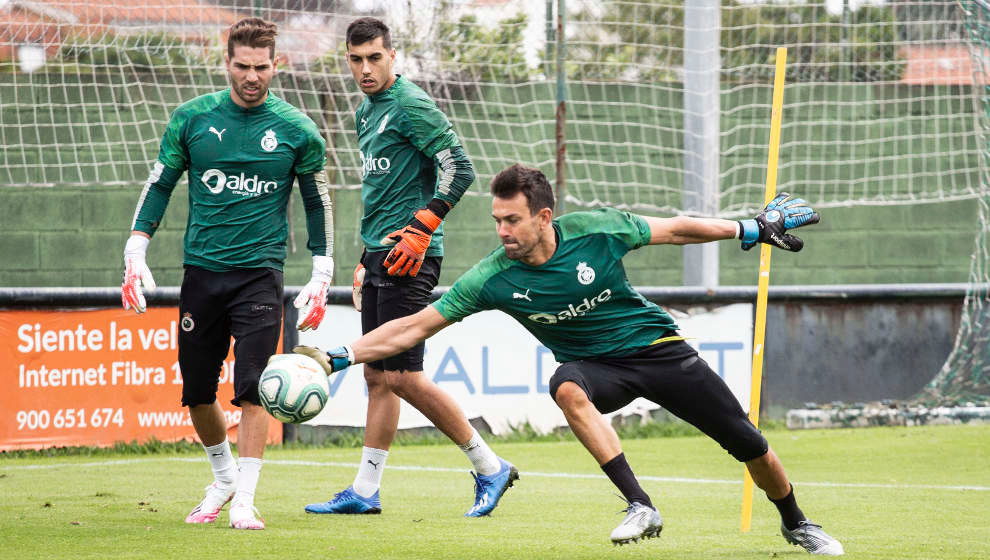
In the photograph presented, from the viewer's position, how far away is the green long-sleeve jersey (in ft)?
20.8

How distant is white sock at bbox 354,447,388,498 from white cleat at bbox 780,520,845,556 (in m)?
2.06

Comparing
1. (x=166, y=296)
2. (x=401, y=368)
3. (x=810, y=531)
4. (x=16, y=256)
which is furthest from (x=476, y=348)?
(x=810, y=531)

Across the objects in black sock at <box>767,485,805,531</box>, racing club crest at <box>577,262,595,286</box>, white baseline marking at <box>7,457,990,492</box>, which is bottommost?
white baseline marking at <box>7,457,990,492</box>

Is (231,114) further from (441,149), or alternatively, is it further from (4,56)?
(4,56)

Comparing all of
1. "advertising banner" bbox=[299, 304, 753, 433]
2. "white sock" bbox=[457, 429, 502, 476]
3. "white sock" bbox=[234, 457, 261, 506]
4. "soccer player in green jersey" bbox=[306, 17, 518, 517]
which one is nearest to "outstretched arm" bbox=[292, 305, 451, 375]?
"white sock" bbox=[234, 457, 261, 506]

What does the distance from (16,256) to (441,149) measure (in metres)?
6.44

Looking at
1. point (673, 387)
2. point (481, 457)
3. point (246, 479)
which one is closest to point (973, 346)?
point (481, 457)

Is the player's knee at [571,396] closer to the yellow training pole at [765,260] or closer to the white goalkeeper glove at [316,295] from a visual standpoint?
the yellow training pole at [765,260]

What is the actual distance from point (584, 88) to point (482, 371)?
11.1 feet

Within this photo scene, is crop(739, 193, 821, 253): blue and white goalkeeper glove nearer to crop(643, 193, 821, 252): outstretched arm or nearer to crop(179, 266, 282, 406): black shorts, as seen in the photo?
crop(643, 193, 821, 252): outstretched arm

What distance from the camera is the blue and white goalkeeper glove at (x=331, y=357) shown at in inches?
194

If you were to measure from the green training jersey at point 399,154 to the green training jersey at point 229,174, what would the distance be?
0.50 meters

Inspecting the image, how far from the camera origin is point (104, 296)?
925 centimetres

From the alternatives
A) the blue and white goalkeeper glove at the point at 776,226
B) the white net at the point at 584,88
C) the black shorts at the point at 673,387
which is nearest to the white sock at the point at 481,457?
the black shorts at the point at 673,387
